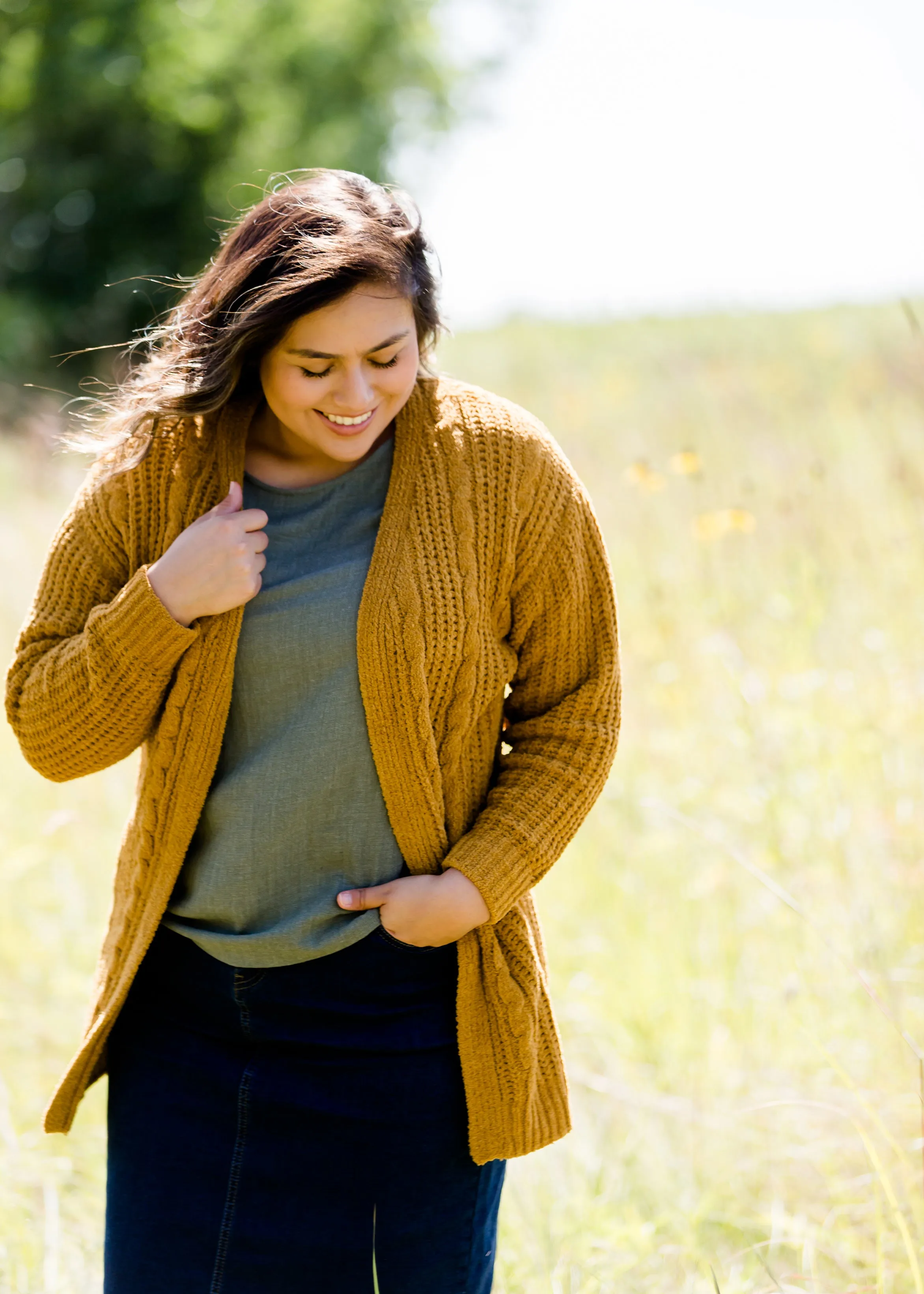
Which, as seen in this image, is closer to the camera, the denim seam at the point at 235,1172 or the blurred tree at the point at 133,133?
the denim seam at the point at 235,1172

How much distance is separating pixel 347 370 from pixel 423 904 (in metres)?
0.72

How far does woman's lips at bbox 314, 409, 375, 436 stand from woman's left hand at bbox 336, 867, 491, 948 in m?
0.61

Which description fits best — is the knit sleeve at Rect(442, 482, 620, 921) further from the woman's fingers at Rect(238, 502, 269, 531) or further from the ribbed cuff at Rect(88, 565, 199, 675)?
the ribbed cuff at Rect(88, 565, 199, 675)

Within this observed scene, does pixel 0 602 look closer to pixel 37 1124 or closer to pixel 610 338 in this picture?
pixel 37 1124

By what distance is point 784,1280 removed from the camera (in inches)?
77.2

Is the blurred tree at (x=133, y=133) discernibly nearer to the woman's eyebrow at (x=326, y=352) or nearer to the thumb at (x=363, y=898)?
the woman's eyebrow at (x=326, y=352)

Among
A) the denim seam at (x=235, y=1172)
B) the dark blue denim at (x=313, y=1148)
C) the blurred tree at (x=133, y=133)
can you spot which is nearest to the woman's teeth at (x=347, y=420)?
the dark blue denim at (x=313, y=1148)

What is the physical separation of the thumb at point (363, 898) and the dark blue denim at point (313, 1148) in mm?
52

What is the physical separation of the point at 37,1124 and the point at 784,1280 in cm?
163

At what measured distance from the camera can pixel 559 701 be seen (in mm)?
1688

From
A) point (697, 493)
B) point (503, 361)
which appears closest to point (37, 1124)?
point (697, 493)

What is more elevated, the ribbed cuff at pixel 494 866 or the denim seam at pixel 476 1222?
the ribbed cuff at pixel 494 866

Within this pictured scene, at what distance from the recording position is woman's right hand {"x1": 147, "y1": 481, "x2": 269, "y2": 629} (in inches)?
59.2

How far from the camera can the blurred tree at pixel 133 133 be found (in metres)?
10.8
